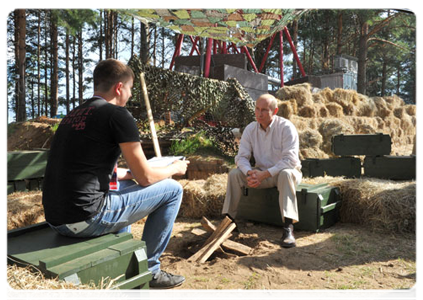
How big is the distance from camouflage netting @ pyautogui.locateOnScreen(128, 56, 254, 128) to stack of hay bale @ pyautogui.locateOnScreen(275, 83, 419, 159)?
1.66 m

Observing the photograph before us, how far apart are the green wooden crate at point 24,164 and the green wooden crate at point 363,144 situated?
4373 millimetres

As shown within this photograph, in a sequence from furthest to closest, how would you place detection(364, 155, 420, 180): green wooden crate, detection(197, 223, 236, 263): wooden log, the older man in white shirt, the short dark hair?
1. detection(364, 155, 420, 180): green wooden crate
2. the older man in white shirt
3. detection(197, 223, 236, 263): wooden log
4. the short dark hair

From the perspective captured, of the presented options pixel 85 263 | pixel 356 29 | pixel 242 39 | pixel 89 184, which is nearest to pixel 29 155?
pixel 89 184

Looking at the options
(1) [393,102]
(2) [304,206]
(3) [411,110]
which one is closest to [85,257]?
(2) [304,206]

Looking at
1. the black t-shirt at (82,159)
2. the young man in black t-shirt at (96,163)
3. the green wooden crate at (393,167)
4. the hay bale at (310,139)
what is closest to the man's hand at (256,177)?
the young man in black t-shirt at (96,163)

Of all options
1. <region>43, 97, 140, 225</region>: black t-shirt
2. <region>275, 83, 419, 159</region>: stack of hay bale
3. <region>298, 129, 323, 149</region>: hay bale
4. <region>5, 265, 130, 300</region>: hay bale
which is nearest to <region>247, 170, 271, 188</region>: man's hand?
<region>43, 97, 140, 225</region>: black t-shirt

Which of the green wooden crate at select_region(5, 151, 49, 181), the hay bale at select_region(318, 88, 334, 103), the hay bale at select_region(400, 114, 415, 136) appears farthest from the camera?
the hay bale at select_region(400, 114, 415, 136)

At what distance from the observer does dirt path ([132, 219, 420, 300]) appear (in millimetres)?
2096

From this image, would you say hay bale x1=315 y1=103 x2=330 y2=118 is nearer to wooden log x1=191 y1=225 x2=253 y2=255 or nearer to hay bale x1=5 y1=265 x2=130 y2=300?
wooden log x1=191 y1=225 x2=253 y2=255

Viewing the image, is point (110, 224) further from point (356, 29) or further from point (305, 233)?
point (356, 29)

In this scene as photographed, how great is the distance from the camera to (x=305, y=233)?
129 inches

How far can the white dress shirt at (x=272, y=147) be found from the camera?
3164mm

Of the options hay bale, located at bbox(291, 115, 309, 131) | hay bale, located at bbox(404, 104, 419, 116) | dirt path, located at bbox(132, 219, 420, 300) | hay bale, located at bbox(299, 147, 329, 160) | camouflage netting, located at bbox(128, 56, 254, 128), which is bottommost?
dirt path, located at bbox(132, 219, 420, 300)

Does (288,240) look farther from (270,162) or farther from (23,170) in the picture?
(23,170)
